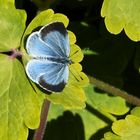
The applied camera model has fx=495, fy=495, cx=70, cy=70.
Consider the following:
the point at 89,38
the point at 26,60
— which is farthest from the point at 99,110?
the point at 26,60

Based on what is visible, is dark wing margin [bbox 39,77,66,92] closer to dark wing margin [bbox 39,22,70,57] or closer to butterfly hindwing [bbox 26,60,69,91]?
butterfly hindwing [bbox 26,60,69,91]

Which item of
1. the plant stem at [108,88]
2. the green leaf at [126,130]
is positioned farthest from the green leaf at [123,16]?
the green leaf at [126,130]

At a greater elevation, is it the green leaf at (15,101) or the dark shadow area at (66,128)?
the green leaf at (15,101)

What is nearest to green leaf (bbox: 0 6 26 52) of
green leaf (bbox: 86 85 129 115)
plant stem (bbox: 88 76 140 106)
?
plant stem (bbox: 88 76 140 106)

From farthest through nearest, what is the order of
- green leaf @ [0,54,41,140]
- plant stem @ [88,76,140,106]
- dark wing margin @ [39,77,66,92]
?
plant stem @ [88,76,140,106] < green leaf @ [0,54,41,140] < dark wing margin @ [39,77,66,92]

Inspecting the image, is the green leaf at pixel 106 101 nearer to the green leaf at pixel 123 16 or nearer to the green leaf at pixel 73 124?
the green leaf at pixel 73 124

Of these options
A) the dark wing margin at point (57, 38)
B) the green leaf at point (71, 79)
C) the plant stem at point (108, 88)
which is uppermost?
the dark wing margin at point (57, 38)
